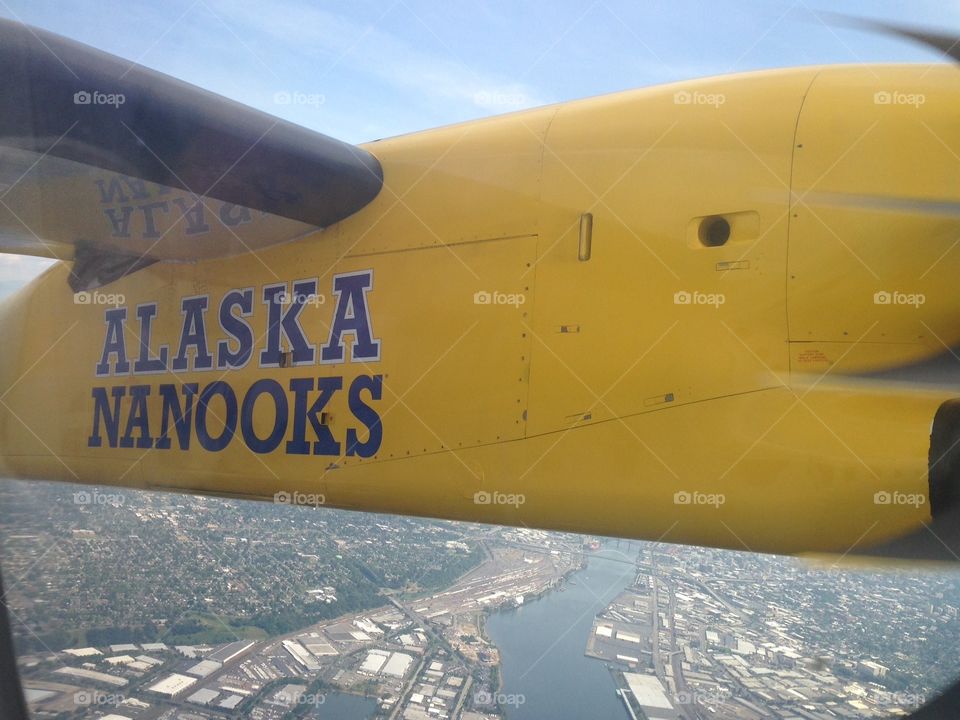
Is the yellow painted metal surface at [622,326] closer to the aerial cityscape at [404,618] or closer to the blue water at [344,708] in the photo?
the aerial cityscape at [404,618]

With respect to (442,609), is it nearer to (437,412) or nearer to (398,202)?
(437,412)

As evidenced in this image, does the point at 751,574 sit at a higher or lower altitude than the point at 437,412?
lower

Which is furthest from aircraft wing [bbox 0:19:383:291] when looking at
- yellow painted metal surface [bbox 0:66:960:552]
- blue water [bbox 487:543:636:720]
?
blue water [bbox 487:543:636:720]

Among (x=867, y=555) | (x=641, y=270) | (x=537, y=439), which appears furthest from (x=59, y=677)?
(x=867, y=555)

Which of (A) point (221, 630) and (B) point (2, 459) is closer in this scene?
(A) point (221, 630)

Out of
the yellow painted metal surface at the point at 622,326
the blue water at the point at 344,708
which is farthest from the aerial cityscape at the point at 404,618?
the yellow painted metal surface at the point at 622,326

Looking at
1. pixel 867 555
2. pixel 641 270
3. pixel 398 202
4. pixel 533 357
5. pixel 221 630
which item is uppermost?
pixel 398 202

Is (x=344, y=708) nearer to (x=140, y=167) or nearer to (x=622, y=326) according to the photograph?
(x=622, y=326)
